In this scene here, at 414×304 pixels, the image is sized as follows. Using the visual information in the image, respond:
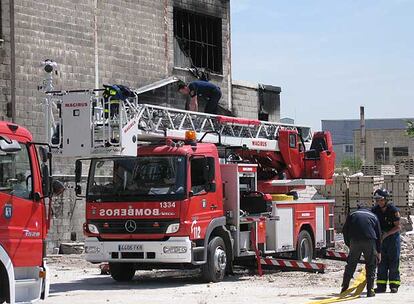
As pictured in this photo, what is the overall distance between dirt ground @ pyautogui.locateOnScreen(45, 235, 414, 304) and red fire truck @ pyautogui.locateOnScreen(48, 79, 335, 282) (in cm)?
48

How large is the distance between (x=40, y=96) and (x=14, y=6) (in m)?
2.66

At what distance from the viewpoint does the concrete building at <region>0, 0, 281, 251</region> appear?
24984mm

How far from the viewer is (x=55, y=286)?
54.4 feet

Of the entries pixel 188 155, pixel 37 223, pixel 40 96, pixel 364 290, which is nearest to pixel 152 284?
pixel 188 155

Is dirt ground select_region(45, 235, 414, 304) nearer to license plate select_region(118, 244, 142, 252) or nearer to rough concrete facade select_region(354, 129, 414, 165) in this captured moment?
license plate select_region(118, 244, 142, 252)

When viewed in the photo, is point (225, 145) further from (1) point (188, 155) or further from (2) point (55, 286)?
(2) point (55, 286)

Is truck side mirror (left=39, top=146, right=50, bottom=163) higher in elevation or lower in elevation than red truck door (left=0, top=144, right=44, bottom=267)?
higher

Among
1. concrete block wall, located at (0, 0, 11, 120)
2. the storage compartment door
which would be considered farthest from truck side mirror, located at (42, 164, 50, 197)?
concrete block wall, located at (0, 0, 11, 120)

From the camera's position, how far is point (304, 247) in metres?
19.7

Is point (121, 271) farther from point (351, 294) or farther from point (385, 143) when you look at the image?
point (385, 143)

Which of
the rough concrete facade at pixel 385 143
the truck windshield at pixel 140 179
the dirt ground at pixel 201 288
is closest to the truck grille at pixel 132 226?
the truck windshield at pixel 140 179

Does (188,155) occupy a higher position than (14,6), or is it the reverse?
(14,6)

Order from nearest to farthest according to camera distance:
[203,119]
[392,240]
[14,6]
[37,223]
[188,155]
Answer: [37,223] < [392,240] < [188,155] < [203,119] < [14,6]

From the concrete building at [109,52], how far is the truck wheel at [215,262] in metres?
9.72
